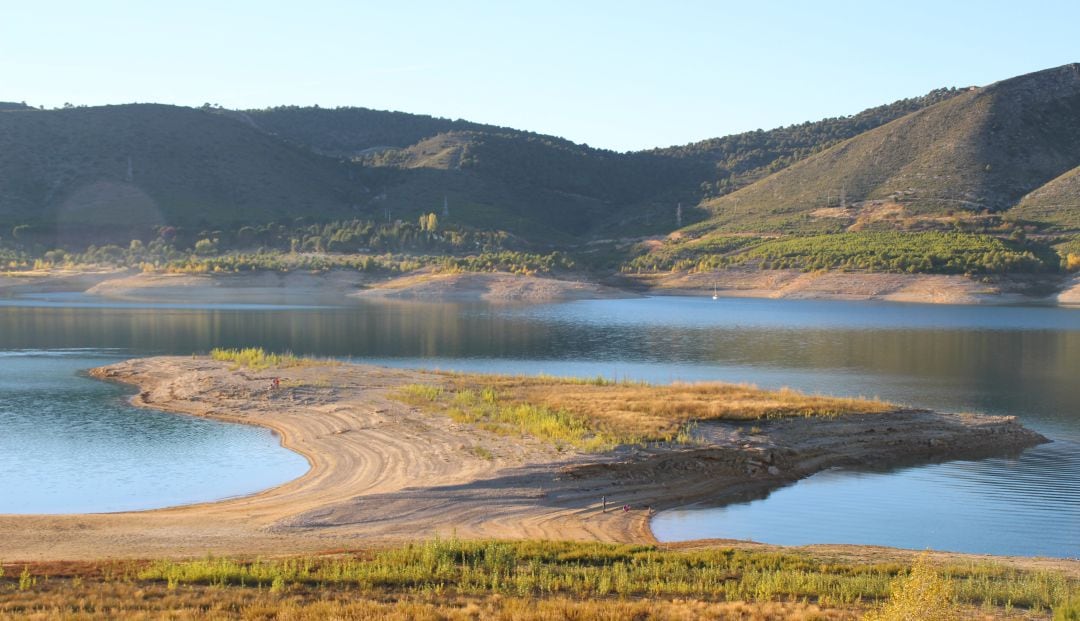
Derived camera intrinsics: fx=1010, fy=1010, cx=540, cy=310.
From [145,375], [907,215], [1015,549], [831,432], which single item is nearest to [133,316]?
[145,375]

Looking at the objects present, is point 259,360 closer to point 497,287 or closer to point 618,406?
point 618,406

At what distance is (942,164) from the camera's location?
406 feet

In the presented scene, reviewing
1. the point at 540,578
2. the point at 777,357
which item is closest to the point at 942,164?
the point at 777,357

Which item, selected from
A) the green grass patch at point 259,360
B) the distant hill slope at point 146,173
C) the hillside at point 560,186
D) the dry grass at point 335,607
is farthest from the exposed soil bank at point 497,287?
the dry grass at point 335,607

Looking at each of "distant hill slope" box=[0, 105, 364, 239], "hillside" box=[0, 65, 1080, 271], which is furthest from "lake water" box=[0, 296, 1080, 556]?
"distant hill slope" box=[0, 105, 364, 239]

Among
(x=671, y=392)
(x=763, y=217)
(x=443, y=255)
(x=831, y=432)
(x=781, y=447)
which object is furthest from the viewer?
(x=763, y=217)

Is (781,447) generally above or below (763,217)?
below

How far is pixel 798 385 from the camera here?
3781 centimetres

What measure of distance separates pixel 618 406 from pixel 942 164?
357ft

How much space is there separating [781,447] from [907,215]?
97.6 m

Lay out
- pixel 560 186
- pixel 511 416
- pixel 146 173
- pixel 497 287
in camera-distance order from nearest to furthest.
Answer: pixel 511 416 → pixel 497 287 → pixel 146 173 → pixel 560 186

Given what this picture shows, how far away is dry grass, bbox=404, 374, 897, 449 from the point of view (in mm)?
24938

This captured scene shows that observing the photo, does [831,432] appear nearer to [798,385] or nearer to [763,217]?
[798,385]

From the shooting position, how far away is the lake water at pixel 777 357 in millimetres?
19906
